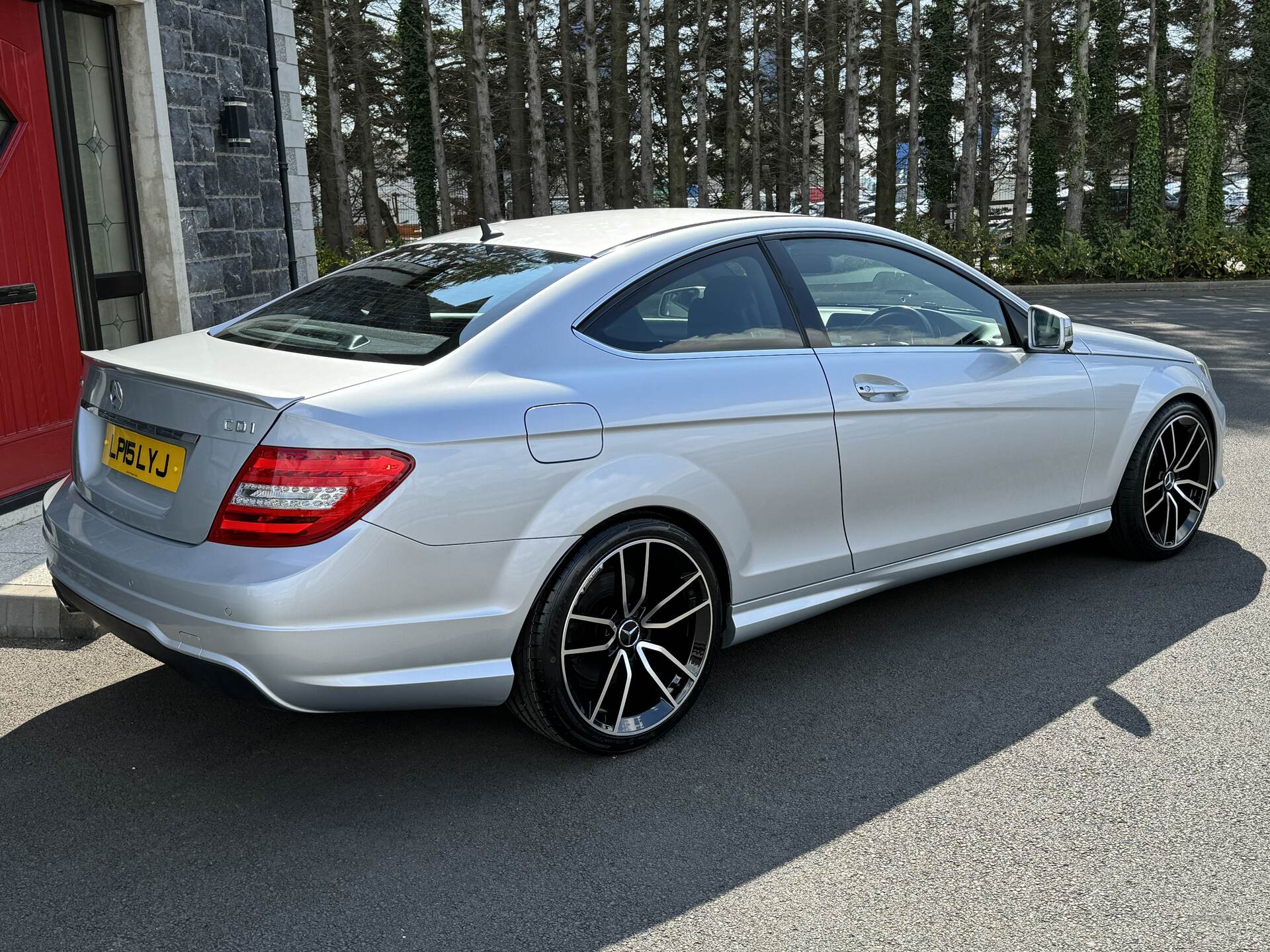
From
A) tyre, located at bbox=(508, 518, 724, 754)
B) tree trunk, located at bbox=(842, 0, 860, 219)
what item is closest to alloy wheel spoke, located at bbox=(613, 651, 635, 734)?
tyre, located at bbox=(508, 518, 724, 754)

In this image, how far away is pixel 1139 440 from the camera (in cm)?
515

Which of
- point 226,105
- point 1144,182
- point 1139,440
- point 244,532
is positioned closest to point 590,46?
point 1144,182

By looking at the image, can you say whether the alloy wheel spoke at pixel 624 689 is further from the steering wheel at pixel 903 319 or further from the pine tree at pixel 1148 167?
the pine tree at pixel 1148 167

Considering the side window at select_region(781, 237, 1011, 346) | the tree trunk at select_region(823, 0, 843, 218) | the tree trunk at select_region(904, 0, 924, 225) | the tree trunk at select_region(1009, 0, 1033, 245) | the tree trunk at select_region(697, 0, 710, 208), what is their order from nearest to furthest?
the side window at select_region(781, 237, 1011, 346) < the tree trunk at select_region(1009, 0, 1033, 245) < the tree trunk at select_region(697, 0, 710, 208) < the tree trunk at select_region(904, 0, 924, 225) < the tree trunk at select_region(823, 0, 843, 218)

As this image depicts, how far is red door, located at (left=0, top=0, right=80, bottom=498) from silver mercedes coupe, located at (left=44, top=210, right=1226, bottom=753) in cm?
344

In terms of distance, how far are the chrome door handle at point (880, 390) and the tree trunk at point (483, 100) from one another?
77.2 ft

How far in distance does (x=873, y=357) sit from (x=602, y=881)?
80.6 inches

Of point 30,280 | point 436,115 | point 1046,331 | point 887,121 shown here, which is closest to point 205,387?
point 1046,331

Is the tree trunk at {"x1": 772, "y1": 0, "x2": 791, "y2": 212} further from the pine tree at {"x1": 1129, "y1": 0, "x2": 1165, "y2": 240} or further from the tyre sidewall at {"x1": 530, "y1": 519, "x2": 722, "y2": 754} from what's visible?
the tyre sidewall at {"x1": 530, "y1": 519, "x2": 722, "y2": 754}

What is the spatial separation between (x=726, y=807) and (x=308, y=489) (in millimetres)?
1409

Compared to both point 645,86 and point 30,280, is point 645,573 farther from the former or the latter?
point 645,86

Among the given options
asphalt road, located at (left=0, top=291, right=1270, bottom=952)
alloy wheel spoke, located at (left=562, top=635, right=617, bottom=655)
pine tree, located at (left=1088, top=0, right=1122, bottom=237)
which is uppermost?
pine tree, located at (left=1088, top=0, right=1122, bottom=237)

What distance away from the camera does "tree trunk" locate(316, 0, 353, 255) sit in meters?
28.5

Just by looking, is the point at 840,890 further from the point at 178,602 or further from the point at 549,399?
the point at 178,602
